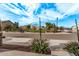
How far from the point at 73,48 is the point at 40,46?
523 millimetres

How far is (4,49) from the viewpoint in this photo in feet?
9.04

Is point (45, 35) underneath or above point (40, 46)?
above

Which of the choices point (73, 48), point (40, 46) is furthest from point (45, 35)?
point (73, 48)

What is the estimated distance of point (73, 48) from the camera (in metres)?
2.67

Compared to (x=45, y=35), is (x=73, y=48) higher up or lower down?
lower down

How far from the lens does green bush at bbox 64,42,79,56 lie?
2.66m

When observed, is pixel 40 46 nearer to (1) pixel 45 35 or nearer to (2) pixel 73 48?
(1) pixel 45 35

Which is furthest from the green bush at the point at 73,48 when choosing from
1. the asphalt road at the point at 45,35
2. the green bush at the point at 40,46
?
the green bush at the point at 40,46

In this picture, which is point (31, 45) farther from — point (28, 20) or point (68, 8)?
point (68, 8)

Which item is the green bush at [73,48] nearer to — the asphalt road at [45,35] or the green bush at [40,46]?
the asphalt road at [45,35]

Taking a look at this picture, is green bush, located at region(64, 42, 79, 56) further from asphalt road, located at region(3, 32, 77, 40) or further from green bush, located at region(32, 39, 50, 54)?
green bush, located at region(32, 39, 50, 54)

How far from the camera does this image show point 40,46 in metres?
2.73

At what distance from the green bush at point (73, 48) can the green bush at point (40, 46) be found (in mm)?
311

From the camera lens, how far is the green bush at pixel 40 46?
8.90ft
